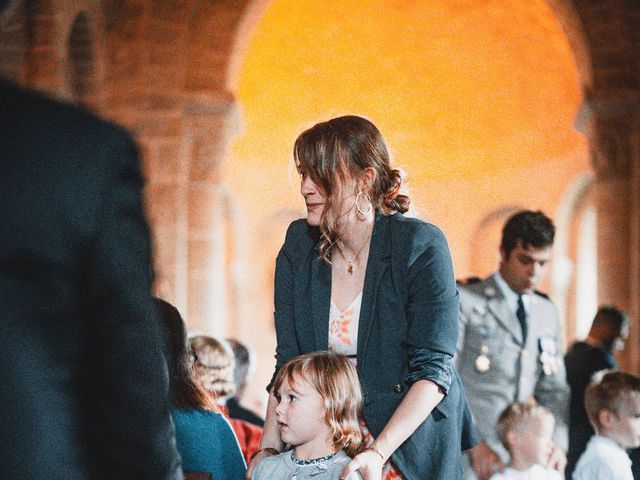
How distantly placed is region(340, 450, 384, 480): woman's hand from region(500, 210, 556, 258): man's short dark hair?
8.49 feet

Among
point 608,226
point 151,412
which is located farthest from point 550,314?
point 608,226

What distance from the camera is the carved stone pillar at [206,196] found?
470 inches

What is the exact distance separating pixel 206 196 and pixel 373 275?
31.0 ft

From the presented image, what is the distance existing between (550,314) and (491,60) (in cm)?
1382

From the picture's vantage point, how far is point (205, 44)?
11.8m

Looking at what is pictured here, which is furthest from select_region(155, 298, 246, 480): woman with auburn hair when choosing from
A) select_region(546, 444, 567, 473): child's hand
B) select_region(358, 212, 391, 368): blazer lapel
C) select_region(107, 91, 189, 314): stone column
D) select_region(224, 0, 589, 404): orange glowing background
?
select_region(224, 0, 589, 404): orange glowing background

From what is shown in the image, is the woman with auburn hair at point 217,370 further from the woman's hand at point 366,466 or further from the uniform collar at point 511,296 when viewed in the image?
the woman's hand at point 366,466

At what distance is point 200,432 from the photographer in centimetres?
363

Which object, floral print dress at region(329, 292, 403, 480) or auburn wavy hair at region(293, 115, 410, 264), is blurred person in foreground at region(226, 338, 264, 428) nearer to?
floral print dress at region(329, 292, 403, 480)

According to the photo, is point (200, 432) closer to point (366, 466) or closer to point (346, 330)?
point (346, 330)

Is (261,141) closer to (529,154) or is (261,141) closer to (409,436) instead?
(529,154)

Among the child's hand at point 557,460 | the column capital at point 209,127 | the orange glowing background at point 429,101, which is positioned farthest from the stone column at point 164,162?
the orange glowing background at point 429,101

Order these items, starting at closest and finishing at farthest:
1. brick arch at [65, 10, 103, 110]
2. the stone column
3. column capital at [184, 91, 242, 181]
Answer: brick arch at [65, 10, 103, 110] → the stone column → column capital at [184, 91, 242, 181]

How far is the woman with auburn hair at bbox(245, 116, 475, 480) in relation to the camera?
297 cm
